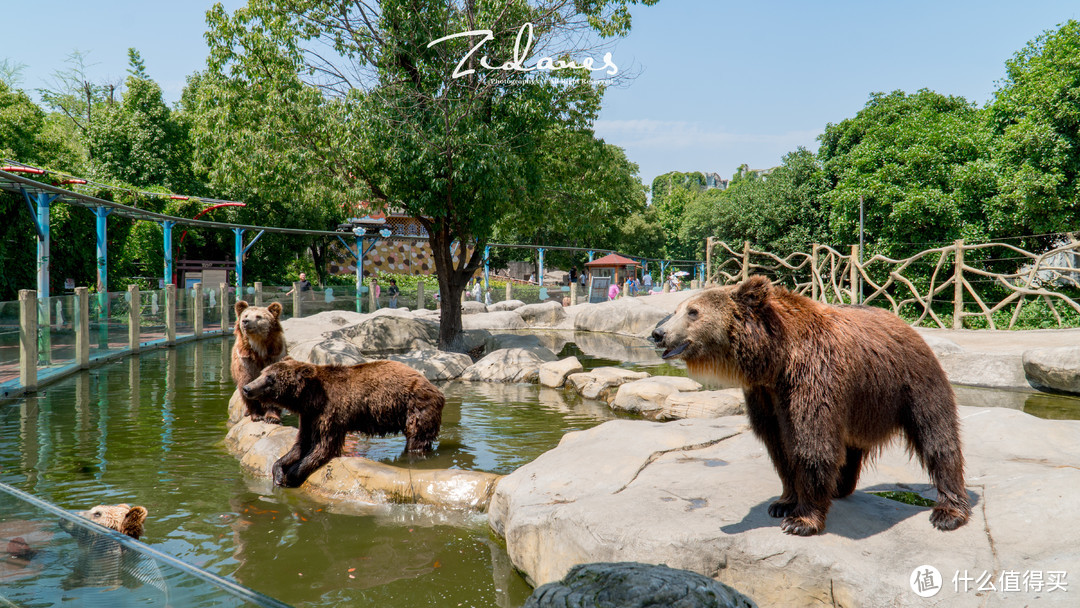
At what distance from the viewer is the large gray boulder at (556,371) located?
41.2 ft

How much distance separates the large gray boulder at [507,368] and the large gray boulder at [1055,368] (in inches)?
334

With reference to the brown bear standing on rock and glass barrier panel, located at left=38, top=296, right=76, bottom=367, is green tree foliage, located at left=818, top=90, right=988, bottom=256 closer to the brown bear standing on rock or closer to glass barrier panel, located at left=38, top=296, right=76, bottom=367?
the brown bear standing on rock

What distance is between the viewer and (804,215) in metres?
28.7

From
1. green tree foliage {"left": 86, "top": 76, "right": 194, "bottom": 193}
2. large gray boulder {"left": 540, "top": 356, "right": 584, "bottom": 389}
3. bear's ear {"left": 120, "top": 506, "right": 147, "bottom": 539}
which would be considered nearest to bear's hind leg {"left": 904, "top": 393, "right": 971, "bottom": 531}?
bear's ear {"left": 120, "top": 506, "right": 147, "bottom": 539}

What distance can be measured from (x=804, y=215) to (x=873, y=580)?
27508mm

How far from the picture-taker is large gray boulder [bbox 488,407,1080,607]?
3.34 metres

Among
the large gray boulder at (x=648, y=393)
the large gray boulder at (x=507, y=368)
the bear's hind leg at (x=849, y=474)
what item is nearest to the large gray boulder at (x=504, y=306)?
the large gray boulder at (x=507, y=368)

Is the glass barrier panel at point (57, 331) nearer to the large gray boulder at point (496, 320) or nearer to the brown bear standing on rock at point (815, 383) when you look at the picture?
the brown bear standing on rock at point (815, 383)

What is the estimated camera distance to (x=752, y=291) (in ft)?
12.0

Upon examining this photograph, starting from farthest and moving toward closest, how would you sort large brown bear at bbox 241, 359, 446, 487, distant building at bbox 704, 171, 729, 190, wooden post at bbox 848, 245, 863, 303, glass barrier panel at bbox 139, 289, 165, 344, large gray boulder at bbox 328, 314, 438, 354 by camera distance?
1. distant building at bbox 704, 171, 729, 190
2. wooden post at bbox 848, 245, 863, 303
3. large gray boulder at bbox 328, 314, 438, 354
4. glass barrier panel at bbox 139, 289, 165, 344
5. large brown bear at bbox 241, 359, 446, 487

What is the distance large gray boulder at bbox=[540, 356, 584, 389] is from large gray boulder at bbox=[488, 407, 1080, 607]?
685cm

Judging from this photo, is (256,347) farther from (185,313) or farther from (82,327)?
(185,313)

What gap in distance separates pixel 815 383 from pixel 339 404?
463 cm

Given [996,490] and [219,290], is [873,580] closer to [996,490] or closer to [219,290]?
[996,490]
